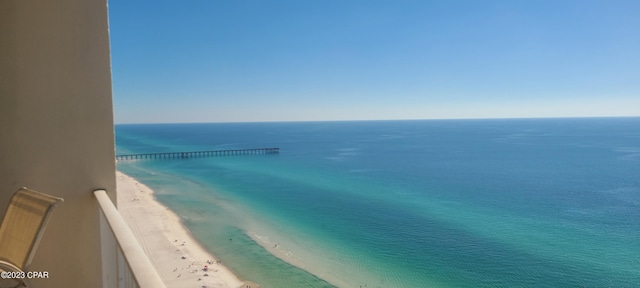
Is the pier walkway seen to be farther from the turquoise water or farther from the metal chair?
the metal chair

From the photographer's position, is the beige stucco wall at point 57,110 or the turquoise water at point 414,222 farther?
the turquoise water at point 414,222

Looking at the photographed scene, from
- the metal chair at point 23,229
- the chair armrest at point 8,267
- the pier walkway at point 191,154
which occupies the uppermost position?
the metal chair at point 23,229

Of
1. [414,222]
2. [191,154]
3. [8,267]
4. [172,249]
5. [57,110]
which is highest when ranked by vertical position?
[57,110]

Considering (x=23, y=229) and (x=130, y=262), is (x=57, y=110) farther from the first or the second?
(x=130, y=262)

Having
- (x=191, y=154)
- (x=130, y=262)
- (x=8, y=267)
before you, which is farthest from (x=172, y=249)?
(x=191, y=154)

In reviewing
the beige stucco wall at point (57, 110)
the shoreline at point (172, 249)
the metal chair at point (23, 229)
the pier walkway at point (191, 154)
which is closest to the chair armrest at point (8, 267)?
the metal chair at point (23, 229)

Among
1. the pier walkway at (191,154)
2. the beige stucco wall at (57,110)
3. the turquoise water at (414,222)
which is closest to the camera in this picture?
the beige stucco wall at (57,110)

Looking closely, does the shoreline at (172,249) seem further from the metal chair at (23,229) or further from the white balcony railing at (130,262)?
the white balcony railing at (130,262)
